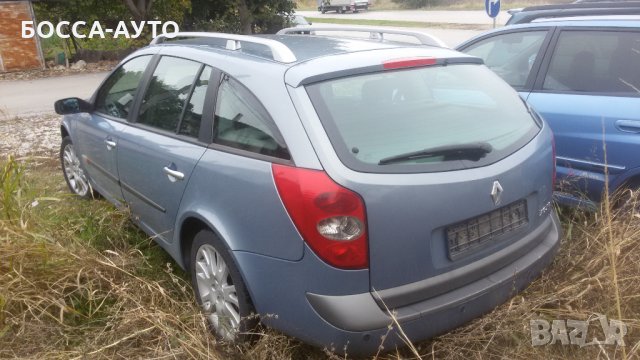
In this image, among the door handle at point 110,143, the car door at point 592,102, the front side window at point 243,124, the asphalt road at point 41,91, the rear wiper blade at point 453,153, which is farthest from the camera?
the asphalt road at point 41,91

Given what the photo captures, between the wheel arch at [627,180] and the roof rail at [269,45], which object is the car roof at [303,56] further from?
the wheel arch at [627,180]

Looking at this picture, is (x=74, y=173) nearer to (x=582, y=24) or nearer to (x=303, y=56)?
(x=303, y=56)

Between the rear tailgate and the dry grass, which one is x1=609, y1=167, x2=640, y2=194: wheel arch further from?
the rear tailgate

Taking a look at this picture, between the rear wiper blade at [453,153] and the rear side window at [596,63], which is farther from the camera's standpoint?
the rear side window at [596,63]

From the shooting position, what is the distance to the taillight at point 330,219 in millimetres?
2193

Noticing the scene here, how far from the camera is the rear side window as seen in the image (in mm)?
3613

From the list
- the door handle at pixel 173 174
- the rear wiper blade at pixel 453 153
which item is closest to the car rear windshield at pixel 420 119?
the rear wiper blade at pixel 453 153

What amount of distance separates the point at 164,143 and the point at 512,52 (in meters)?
2.93

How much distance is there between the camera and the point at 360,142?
2.36 meters

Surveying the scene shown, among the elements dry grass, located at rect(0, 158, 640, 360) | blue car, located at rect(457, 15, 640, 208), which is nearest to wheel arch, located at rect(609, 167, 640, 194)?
blue car, located at rect(457, 15, 640, 208)

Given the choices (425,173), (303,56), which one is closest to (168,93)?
(303,56)

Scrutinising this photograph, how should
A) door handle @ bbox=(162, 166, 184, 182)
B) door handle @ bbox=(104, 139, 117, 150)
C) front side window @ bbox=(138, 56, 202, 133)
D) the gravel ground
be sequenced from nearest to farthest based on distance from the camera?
door handle @ bbox=(162, 166, 184, 182), front side window @ bbox=(138, 56, 202, 133), door handle @ bbox=(104, 139, 117, 150), the gravel ground

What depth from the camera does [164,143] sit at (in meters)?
3.20

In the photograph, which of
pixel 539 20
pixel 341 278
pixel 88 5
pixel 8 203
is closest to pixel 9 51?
pixel 88 5
